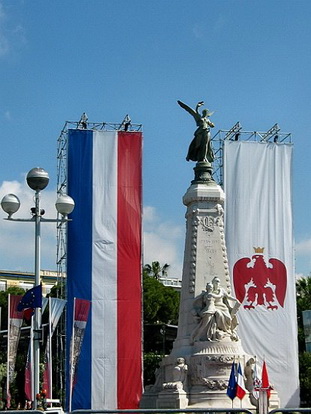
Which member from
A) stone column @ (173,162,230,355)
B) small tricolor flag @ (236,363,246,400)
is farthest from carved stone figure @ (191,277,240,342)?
small tricolor flag @ (236,363,246,400)

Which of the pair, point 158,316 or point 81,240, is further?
point 158,316

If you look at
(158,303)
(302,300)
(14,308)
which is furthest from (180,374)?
(158,303)

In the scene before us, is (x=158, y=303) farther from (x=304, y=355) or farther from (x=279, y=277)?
(x=279, y=277)

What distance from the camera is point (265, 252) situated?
40.5m

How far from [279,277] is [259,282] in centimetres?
97

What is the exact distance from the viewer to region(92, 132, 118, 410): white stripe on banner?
1481 inches

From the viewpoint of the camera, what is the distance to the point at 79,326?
26688 millimetres

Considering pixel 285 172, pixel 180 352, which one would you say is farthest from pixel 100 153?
pixel 180 352

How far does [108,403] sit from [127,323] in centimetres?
356

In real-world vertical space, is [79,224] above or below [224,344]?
above

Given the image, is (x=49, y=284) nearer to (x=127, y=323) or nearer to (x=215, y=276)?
(x=127, y=323)

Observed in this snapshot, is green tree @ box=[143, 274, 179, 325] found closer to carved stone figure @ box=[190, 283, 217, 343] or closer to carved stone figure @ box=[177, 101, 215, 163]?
carved stone figure @ box=[177, 101, 215, 163]

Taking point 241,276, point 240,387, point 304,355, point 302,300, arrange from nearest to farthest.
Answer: point 240,387 → point 241,276 → point 304,355 → point 302,300

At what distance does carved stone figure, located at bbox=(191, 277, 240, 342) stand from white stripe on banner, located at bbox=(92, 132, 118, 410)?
7.46 metres
